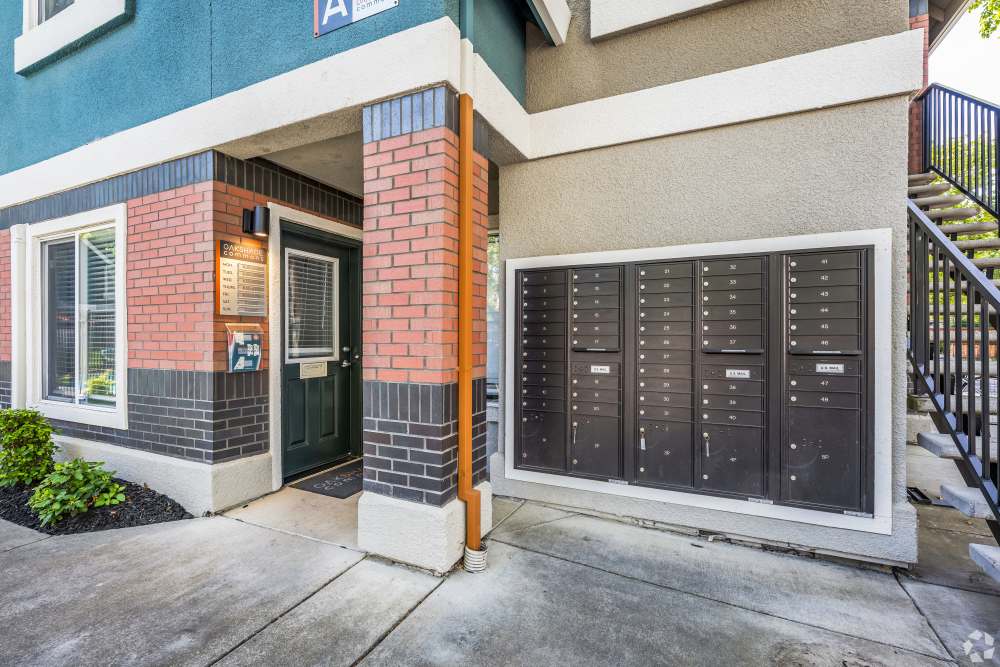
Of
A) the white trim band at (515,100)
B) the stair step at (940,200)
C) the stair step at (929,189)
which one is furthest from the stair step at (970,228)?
the white trim band at (515,100)

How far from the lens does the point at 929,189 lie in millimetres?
4008

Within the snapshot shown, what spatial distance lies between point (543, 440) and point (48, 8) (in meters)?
6.22

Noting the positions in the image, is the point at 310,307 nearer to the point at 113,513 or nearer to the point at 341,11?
the point at 113,513

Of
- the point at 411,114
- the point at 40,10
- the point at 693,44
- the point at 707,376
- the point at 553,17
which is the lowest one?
the point at 707,376

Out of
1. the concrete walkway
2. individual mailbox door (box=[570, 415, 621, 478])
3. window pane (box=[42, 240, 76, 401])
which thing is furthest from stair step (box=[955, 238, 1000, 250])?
window pane (box=[42, 240, 76, 401])

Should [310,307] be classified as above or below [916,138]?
below

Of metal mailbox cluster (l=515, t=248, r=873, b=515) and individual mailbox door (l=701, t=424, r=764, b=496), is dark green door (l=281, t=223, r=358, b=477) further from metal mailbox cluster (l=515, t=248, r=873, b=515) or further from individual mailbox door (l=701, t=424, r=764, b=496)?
individual mailbox door (l=701, t=424, r=764, b=496)

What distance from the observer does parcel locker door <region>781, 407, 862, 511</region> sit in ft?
8.14

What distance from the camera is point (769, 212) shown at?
2742mm

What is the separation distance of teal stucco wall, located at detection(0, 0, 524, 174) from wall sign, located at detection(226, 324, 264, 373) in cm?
171

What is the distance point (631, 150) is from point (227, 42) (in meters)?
2.98

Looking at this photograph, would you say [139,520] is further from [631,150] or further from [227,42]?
[631,150]

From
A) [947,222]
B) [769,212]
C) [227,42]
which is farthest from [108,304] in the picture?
[947,222]

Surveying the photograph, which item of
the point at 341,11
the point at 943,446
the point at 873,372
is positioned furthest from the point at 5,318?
the point at 943,446
